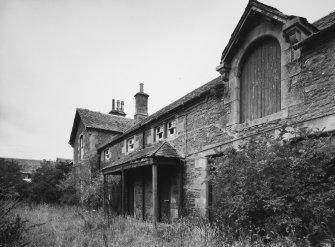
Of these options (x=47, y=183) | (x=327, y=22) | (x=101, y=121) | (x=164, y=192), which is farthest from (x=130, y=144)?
(x=327, y=22)

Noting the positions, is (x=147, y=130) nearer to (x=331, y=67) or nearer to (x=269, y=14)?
(x=269, y=14)

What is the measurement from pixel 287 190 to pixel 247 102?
3479 mm

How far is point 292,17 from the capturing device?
6781 millimetres

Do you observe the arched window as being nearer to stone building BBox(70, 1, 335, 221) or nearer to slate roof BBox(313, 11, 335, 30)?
stone building BBox(70, 1, 335, 221)

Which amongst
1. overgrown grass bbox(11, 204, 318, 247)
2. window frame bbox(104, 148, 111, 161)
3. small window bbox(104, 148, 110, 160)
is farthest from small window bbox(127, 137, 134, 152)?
overgrown grass bbox(11, 204, 318, 247)

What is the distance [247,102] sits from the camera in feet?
27.7

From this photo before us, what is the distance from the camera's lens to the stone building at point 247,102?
6398mm

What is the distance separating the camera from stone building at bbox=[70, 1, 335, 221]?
252 inches

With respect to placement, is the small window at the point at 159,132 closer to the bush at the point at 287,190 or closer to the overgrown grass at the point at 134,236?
the overgrown grass at the point at 134,236

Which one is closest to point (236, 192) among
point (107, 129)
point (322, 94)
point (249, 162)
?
point (249, 162)

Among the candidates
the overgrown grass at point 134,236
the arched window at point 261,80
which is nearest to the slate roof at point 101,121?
the overgrown grass at point 134,236

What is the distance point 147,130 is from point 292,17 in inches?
375

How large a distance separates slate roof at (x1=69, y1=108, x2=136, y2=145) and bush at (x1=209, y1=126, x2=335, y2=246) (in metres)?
17.6

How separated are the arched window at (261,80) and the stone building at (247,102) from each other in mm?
24
